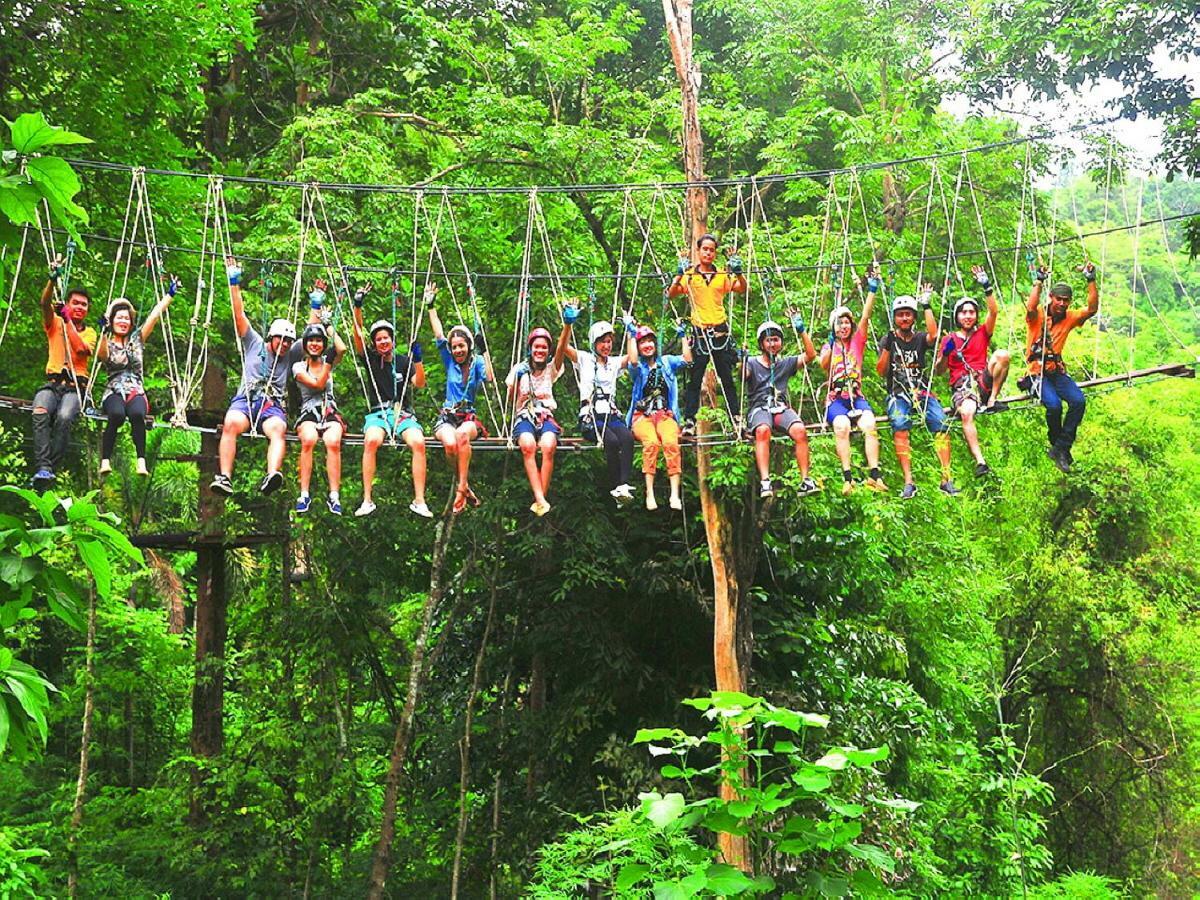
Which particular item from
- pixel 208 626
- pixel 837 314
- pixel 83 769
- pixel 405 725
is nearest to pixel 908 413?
pixel 837 314

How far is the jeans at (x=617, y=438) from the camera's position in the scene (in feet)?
26.9

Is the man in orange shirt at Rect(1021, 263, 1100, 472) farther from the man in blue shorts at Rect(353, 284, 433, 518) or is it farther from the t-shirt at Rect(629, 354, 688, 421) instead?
the man in blue shorts at Rect(353, 284, 433, 518)

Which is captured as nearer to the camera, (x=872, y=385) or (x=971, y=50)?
(x=872, y=385)

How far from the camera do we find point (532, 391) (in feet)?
26.9

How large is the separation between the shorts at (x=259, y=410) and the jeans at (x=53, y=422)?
0.91m

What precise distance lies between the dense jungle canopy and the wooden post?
4 centimetres

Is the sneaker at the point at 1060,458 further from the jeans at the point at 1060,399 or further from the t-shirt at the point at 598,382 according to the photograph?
the t-shirt at the point at 598,382

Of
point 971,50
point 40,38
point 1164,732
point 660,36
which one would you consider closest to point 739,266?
point 40,38

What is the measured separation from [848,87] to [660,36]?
3.52 metres

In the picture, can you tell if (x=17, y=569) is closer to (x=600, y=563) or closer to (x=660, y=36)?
(x=600, y=563)

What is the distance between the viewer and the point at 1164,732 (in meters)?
15.6

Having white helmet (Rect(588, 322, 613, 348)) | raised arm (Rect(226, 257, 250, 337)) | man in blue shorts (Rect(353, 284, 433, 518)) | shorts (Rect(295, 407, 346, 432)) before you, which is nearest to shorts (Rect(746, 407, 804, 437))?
white helmet (Rect(588, 322, 613, 348))

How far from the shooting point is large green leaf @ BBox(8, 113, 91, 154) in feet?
6.33

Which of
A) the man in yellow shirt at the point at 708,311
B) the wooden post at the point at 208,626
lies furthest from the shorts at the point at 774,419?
the wooden post at the point at 208,626
